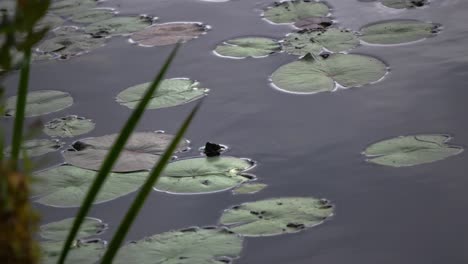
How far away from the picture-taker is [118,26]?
3.83 metres

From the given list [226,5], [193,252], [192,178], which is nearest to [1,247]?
[193,252]

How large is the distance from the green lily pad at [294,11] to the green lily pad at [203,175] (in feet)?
4.07

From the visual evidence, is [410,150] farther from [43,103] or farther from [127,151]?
[43,103]

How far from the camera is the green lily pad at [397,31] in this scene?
3.27m

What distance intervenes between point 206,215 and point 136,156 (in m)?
0.41

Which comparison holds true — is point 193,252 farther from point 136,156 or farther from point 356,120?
point 356,120

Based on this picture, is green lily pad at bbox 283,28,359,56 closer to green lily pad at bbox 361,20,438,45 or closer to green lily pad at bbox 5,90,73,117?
green lily pad at bbox 361,20,438,45

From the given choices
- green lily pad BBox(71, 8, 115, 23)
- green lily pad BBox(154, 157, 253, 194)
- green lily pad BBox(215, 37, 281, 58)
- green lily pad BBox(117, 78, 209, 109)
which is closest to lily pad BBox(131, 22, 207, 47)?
green lily pad BBox(215, 37, 281, 58)

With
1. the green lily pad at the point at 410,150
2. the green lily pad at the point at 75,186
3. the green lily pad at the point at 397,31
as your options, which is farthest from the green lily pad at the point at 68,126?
the green lily pad at the point at 397,31

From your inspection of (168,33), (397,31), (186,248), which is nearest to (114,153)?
(186,248)

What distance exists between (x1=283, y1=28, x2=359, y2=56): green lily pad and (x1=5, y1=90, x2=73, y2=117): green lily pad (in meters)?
0.86

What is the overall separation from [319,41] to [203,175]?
1.08 metres

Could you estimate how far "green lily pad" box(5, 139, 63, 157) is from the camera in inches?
107

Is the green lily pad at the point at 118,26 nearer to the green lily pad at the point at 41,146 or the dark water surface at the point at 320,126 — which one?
the dark water surface at the point at 320,126
